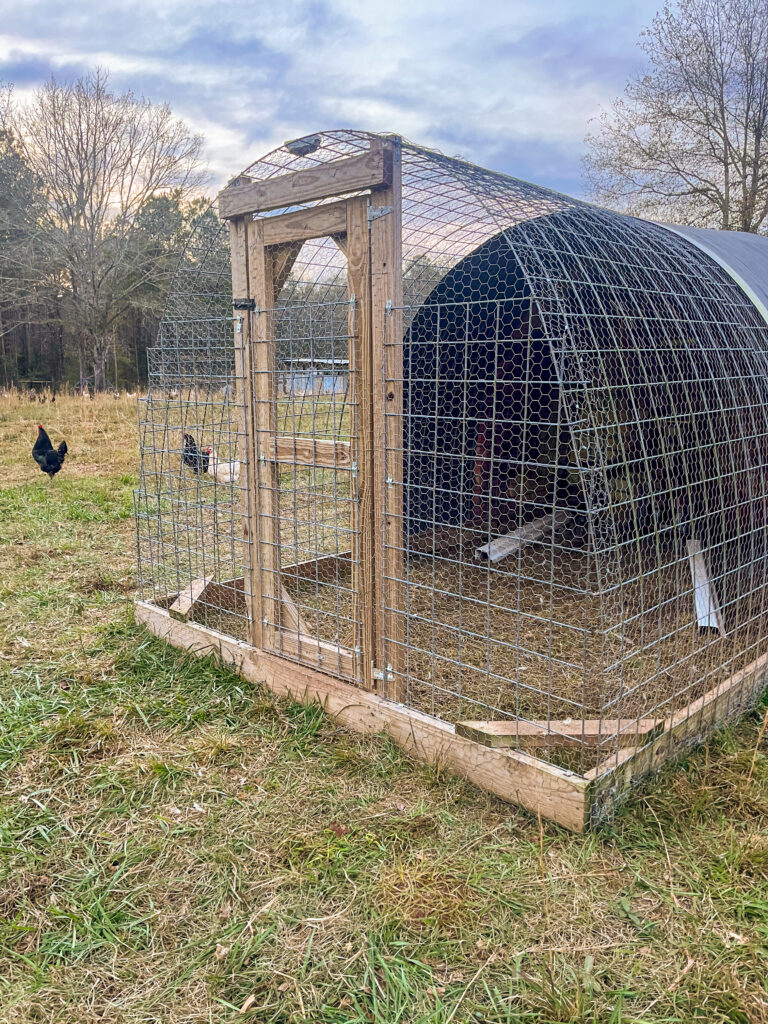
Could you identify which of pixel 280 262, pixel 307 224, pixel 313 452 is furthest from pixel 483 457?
pixel 280 262

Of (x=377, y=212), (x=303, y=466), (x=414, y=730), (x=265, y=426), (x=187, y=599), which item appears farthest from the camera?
(x=187, y=599)

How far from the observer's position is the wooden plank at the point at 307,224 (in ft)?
10.8

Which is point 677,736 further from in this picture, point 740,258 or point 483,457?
point 740,258

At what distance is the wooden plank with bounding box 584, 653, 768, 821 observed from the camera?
2732mm

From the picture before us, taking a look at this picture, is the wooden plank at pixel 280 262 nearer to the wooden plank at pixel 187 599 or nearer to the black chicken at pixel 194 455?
the black chicken at pixel 194 455

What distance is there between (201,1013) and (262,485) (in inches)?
91.9

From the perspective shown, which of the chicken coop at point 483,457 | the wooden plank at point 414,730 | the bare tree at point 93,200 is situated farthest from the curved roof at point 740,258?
the bare tree at point 93,200

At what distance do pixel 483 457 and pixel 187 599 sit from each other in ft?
7.87

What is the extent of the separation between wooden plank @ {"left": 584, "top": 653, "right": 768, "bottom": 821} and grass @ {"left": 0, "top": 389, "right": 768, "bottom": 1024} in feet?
0.29

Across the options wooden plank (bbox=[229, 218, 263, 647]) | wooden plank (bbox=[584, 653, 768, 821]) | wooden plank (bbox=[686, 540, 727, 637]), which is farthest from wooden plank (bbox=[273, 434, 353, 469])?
wooden plank (bbox=[686, 540, 727, 637])

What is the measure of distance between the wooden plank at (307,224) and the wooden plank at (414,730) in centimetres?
208

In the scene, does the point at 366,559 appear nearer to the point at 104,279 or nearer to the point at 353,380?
the point at 353,380

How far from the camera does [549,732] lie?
2.87m

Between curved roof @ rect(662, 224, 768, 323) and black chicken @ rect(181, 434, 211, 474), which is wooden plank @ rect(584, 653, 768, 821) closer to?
curved roof @ rect(662, 224, 768, 323)
